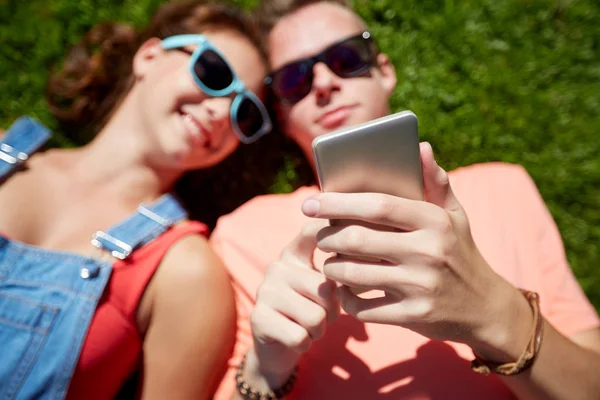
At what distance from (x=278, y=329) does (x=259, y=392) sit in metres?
0.37

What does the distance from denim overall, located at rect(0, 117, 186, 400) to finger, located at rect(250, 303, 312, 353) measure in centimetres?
70

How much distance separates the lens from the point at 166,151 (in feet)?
6.62

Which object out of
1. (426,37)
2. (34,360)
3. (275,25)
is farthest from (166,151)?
(426,37)

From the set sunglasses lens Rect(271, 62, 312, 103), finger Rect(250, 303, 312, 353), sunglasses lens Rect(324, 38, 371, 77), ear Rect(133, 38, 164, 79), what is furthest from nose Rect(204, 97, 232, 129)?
finger Rect(250, 303, 312, 353)

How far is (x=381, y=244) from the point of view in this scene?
1.13 metres

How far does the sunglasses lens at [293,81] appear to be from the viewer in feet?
6.57

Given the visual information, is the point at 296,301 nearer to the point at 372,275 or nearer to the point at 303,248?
the point at 303,248

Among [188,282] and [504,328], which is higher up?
[188,282]

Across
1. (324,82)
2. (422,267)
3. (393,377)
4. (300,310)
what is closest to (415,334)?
(393,377)

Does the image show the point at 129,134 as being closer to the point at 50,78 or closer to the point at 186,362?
the point at 50,78

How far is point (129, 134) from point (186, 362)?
3.61ft

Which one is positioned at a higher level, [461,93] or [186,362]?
[461,93]

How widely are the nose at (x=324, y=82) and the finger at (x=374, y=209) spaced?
95 centimetres

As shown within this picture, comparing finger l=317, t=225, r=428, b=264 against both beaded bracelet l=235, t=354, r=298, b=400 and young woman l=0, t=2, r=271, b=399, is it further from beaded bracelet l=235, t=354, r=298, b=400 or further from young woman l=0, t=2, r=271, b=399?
young woman l=0, t=2, r=271, b=399
